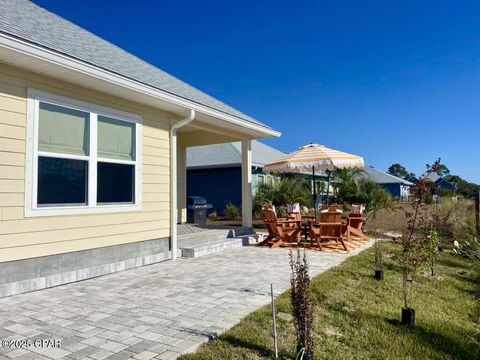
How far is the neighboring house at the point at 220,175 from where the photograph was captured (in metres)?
19.3

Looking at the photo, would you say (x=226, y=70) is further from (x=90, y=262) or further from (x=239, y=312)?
(x=239, y=312)

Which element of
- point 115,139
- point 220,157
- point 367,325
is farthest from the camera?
point 220,157

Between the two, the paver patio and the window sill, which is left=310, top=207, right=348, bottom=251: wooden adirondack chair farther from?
the window sill

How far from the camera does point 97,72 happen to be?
5414 millimetres

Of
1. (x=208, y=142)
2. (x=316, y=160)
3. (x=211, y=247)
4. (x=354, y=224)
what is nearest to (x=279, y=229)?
(x=211, y=247)

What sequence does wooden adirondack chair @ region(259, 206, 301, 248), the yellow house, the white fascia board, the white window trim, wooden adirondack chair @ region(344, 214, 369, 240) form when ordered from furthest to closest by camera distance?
wooden adirondack chair @ region(344, 214, 369, 240) → wooden adirondack chair @ region(259, 206, 301, 248) → the white window trim → the yellow house → the white fascia board

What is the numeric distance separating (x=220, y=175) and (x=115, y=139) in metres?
13.8

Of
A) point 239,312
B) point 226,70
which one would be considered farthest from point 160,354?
point 226,70

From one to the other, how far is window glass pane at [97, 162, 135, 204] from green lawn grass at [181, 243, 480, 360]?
3579 mm

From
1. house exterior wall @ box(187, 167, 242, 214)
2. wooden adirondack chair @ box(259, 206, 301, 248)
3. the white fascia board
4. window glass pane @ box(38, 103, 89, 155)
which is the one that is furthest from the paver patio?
house exterior wall @ box(187, 167, 242, 214)

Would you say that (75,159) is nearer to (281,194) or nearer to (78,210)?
(78,210)

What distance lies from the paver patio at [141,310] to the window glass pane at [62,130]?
215 centimetres

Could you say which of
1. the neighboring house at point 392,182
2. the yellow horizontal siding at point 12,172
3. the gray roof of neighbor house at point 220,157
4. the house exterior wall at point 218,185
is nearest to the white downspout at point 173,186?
the yellow horizontal siding at point 12,172

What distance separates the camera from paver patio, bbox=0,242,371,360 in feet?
9.99
